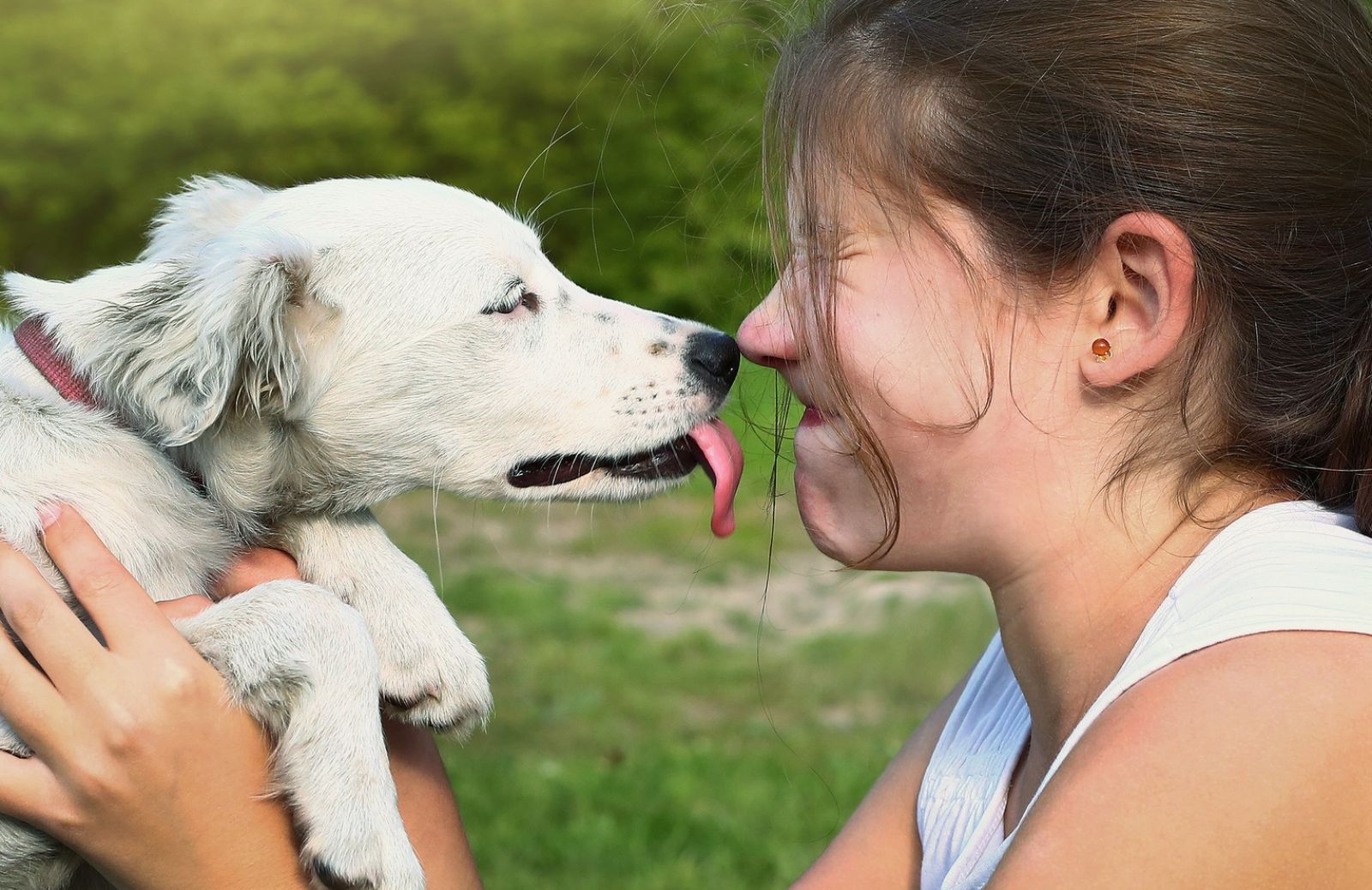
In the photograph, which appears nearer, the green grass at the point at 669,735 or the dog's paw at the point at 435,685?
the dog's paw at the point at 435,685

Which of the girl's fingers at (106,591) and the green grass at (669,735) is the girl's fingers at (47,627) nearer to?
the girl's fingers at (106,591)

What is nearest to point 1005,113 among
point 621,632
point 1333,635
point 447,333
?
point 1333,635

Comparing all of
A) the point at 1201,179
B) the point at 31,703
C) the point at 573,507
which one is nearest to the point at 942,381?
the point at 1201,179

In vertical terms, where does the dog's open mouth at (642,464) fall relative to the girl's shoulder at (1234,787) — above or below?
below

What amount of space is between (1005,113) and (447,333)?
1.15 m

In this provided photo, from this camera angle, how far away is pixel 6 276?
233 cm

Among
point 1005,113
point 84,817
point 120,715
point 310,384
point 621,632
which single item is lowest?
point 621,632

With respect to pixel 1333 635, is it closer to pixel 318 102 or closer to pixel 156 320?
pixel 156 320

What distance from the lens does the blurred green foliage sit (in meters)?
9.10

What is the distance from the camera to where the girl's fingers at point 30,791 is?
6.46ft

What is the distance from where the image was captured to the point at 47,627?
1.99 m

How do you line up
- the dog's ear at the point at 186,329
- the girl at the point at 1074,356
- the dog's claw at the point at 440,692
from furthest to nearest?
the dog's claw at the point at 440,692 → the dog's ear at the point at 186,329 → the girl at the point at 1074,356

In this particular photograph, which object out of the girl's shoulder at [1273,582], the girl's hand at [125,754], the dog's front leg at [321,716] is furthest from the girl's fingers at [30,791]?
the girl's shoulder at [1273,582]

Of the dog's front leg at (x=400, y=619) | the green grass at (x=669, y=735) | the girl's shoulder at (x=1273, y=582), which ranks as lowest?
the green grass at (x=669, y=735)
